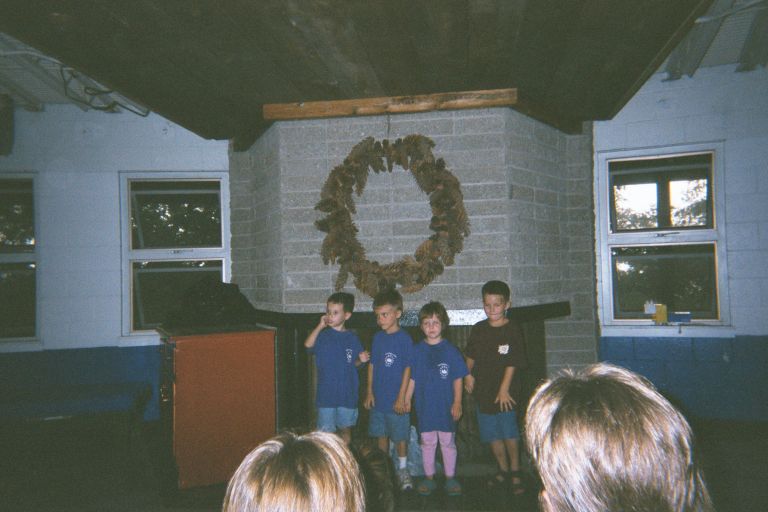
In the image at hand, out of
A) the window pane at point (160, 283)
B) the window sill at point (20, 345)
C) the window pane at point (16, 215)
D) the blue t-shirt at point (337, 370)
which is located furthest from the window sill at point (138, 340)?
the blue t-shirt at point (337, 370)

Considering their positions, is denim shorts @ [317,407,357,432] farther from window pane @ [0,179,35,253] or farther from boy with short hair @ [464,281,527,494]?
window pane @ [0,179,35,253]

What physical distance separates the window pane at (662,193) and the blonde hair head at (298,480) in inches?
188

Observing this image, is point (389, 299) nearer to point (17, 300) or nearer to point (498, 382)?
point (498, 382)

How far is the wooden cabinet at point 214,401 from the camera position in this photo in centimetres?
327

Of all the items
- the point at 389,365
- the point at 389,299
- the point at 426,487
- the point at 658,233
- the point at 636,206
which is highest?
the point at 636,206

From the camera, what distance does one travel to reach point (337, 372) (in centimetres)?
344

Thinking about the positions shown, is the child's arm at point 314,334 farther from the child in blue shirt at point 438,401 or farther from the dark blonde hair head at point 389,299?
the child in blue shirt at point 438,401

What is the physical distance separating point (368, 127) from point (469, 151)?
821mm

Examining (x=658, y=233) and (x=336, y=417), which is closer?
(x=336, y=417)

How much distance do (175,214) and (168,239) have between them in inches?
11.4

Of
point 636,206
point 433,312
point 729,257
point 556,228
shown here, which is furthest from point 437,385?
point 729,257

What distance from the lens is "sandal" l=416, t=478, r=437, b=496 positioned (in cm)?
318

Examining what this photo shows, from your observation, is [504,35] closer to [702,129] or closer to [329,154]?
[329,154]

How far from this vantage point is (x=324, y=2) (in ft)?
7.82
